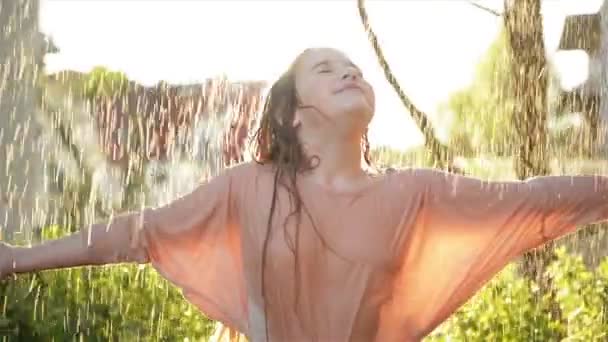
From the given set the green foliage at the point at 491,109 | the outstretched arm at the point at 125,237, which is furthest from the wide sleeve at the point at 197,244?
the green foliage at the point at 491,109

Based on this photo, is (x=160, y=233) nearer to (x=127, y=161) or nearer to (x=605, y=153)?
(x=605, y=153)

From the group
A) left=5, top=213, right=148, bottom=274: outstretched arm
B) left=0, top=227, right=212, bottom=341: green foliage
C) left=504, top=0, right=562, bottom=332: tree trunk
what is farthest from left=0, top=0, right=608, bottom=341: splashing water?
left=5, top=213, right=148, bottom=274: outstretched arm

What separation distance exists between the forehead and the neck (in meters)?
0.15

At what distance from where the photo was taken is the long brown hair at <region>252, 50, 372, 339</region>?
235 cm

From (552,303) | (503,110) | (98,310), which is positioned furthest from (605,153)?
(98,310)

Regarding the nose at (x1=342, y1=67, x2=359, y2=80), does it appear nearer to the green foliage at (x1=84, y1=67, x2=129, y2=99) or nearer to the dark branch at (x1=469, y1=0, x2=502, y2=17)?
the dark branch at (x1=469, y1=0, x2=502, y2=17)

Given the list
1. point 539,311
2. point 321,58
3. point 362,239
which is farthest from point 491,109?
point 362,239

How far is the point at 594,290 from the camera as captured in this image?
3.54 metres

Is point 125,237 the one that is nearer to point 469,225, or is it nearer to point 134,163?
point 469,225

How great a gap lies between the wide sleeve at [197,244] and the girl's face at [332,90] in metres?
0.21

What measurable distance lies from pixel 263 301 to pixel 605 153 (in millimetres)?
2846

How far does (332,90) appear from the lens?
2373 mm

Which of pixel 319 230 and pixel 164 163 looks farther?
pixel 164 163

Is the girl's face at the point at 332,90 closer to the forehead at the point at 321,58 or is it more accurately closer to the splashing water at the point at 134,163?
the forehead at the point at 321,58
